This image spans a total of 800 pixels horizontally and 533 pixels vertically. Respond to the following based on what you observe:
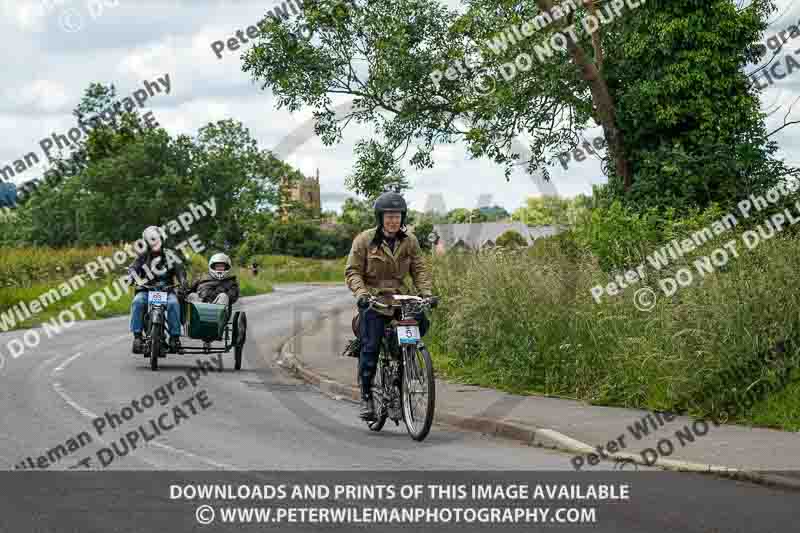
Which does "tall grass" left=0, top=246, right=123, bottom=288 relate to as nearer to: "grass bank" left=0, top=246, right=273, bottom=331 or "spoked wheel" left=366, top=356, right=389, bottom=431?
"grass bank" left=0, top=246, right=273, bottom=331

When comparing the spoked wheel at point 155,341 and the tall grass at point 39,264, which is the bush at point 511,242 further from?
the tall grass at point 39,264

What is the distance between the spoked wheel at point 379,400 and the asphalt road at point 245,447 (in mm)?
135

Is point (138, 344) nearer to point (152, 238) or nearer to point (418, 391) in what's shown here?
point (152, 238)

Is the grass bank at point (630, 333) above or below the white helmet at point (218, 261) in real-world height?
below

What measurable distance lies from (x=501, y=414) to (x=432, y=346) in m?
7.28

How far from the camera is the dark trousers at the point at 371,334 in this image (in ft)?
33.6

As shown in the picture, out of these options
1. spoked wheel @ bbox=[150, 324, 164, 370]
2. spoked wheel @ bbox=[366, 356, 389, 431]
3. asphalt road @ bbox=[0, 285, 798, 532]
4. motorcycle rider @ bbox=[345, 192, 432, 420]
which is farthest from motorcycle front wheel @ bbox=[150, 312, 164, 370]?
motorcycle rider @ bbox=[345, 192, 432, 420]

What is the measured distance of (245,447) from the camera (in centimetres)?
955

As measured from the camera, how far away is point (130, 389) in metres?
14.2

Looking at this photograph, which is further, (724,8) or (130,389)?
(724,8)

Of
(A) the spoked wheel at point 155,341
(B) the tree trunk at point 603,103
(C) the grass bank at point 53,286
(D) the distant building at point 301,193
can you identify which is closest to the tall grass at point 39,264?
(C) the grass bank at point 53,286

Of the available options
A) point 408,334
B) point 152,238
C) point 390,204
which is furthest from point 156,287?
point 408,334

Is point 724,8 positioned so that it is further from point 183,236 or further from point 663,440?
point 183,236

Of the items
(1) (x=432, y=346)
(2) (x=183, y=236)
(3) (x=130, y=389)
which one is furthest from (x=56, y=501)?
(2) (x=183, y=236)
